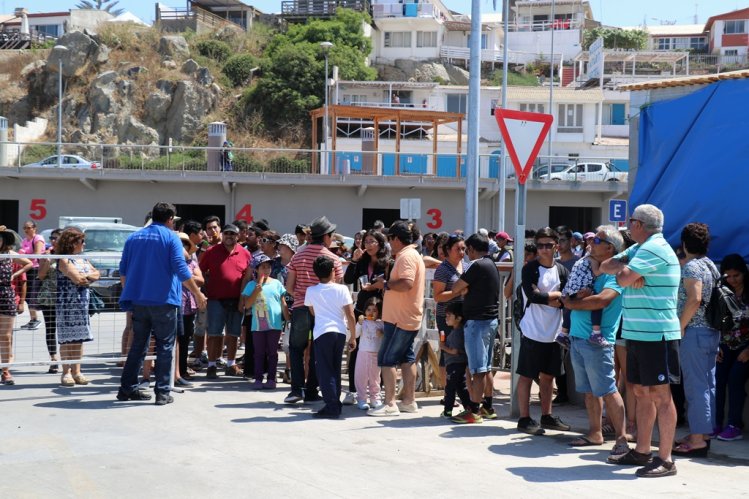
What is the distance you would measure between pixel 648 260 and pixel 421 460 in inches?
93.8

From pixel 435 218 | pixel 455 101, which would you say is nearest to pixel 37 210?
pixel 435 218

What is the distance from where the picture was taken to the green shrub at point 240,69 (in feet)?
220

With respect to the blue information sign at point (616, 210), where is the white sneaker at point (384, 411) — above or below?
below

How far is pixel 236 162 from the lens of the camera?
120 feet

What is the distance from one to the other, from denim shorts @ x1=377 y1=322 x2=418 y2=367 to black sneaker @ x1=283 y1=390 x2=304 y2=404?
3.56 feet

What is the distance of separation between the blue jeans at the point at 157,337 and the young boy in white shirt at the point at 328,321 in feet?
4.93

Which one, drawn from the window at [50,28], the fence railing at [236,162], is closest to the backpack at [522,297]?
the fence railing at [236,162]

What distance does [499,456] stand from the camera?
289 inches

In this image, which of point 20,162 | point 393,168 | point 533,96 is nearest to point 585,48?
point 533,96

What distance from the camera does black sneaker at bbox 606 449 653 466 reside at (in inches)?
273

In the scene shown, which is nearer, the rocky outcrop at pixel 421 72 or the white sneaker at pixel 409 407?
the white sneaker at pixel 409 407

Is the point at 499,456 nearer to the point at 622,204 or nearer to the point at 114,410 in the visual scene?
the point at 114,410

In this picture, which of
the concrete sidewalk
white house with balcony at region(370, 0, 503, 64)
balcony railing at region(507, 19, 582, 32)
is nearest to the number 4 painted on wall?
the concrete sidewalk

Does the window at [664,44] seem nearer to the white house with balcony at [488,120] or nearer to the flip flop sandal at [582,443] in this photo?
the white house with balcony at [488,120]
